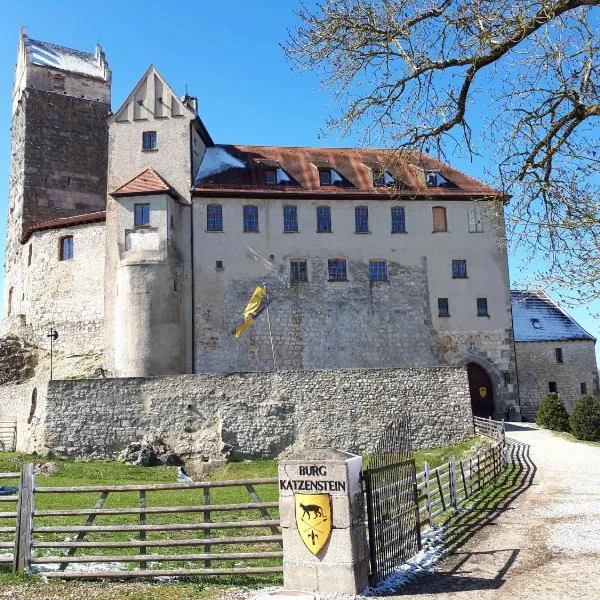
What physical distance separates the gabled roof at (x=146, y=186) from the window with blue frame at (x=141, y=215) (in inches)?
25.3

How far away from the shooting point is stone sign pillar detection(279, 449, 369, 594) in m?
8.96

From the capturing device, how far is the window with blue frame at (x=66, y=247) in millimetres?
38750

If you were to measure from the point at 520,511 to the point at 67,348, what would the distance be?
1159 inches

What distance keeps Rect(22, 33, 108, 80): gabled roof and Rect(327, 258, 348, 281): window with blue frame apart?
26.9 metres

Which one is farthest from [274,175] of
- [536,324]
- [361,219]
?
[536,324]

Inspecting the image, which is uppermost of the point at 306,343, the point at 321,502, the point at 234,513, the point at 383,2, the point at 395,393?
the point at 383,2

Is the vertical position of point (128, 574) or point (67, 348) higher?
point (67, 348)

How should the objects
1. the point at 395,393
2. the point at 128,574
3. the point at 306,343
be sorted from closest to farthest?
the point at 128,574 < the point at 395,393 < the point at 306,343

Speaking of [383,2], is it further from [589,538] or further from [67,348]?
[67,348]

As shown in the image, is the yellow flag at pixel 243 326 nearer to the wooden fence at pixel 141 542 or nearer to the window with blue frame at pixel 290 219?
the window with blue frame at pixel 290 219

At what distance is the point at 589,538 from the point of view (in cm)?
1174

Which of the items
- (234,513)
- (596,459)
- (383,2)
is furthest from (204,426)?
(383,2)

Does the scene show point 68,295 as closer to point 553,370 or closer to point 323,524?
point 553,370

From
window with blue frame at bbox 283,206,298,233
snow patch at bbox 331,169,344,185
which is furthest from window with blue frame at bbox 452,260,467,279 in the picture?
window with blue frame at bbox 283,206,298,233
